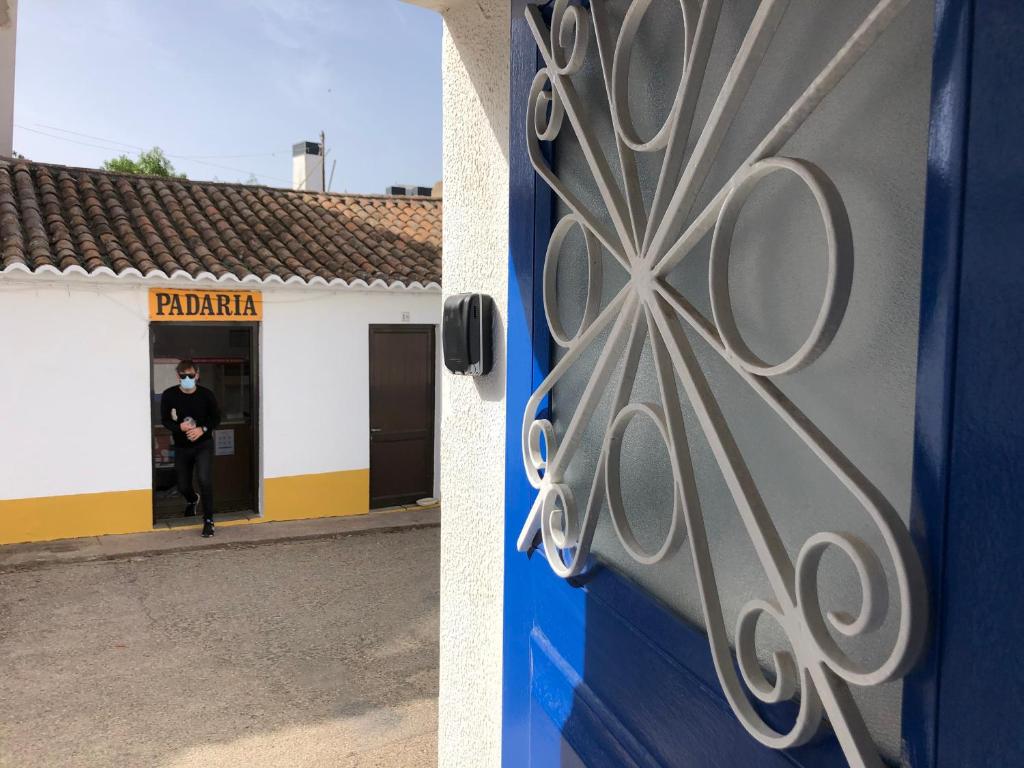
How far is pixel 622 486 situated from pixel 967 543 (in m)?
0.92

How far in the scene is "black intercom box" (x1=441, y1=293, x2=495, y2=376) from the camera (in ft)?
7.61

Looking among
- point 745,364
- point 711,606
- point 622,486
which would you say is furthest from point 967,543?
point 622,486

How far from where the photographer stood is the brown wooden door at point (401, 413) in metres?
10.4

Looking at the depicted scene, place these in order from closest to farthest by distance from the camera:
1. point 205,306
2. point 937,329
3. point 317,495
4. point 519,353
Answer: point 937,329 < point 519,353 < point 205,306 < point 317,495

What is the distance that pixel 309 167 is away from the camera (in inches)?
744

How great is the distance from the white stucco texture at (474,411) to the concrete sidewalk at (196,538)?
6633 millimetres

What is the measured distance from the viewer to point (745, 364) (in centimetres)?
115

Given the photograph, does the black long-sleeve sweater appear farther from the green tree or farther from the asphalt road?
the green tree

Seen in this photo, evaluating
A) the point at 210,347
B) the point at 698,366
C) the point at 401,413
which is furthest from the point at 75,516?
the point at 698,366

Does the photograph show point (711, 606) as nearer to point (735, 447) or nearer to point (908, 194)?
point (735, 447)

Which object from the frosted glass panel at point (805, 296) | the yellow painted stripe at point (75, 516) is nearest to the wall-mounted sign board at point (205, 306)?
the yellow painted stripe at point (75, 516)

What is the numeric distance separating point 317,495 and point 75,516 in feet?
8.46

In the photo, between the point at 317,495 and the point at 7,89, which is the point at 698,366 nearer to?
the point at 317,495

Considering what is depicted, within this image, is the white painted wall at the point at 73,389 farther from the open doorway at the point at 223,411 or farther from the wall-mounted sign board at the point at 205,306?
the open doorway at the point at 223,411
